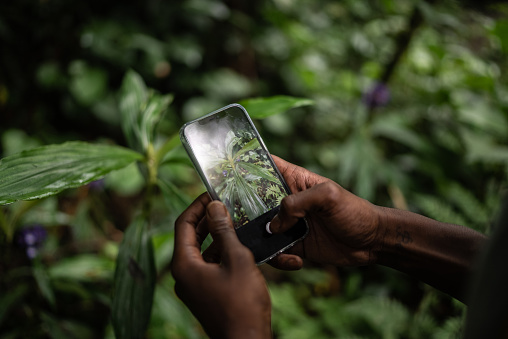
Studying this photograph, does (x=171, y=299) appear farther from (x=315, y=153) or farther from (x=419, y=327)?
(x=315, y=153)

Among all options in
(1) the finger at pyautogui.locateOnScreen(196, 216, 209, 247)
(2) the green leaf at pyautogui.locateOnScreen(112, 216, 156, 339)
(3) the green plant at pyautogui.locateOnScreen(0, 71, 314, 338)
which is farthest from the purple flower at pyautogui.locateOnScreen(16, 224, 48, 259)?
(1) the finger at pyautogui.locateOnScreen(196, 216, 209, 247)

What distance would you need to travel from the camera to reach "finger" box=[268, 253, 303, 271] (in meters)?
0.70

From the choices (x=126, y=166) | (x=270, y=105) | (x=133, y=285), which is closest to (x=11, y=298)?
(x=133, y=285)

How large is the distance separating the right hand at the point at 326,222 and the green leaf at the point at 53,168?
0.40 metres

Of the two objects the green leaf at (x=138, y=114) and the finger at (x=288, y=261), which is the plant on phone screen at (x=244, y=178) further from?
the green leaf at (x=138, y=114)

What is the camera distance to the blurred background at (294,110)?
1494mm

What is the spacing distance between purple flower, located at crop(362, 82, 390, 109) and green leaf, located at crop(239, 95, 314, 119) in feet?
3.54

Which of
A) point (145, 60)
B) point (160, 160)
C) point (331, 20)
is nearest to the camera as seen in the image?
point (160, 160)

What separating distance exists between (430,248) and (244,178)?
0.42 m

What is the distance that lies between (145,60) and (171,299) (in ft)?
4.86

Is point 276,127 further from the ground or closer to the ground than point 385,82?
closer to the ground

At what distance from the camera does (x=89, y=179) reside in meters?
0.73

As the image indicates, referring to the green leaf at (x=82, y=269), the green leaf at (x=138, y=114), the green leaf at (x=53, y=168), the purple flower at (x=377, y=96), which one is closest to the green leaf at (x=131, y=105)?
the green leaf at (x=138, y=114)

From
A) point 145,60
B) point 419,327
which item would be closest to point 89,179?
point 419,327
